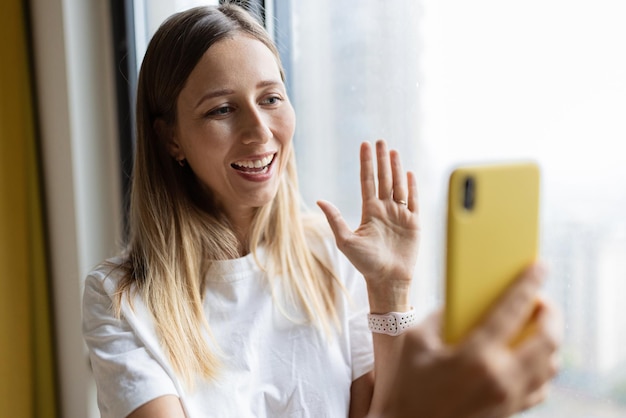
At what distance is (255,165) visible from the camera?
3.64 feet

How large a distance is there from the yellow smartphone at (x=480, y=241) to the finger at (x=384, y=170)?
1.38 ft

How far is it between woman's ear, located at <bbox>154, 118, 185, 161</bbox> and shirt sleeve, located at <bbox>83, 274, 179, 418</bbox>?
0.27 metres

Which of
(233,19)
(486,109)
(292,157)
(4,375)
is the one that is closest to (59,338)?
(4,375)

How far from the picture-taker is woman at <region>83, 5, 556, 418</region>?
106 centimetres

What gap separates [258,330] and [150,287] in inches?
8.2

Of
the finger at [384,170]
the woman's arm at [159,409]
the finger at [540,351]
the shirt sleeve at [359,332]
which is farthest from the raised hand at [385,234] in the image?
the finger at [540,351]

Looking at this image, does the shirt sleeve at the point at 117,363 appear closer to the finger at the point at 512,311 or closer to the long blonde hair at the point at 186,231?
the long blonde hair at the point at 186,231

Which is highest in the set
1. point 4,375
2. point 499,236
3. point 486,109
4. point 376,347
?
point 486,109

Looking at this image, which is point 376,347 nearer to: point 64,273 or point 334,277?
point 334,277

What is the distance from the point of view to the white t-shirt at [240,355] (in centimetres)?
104

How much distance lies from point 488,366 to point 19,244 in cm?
166

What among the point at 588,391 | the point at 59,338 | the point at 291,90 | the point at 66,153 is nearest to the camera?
the point at 588,391

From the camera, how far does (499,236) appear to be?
642 mm

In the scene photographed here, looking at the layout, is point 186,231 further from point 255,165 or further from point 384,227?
point 384,227
